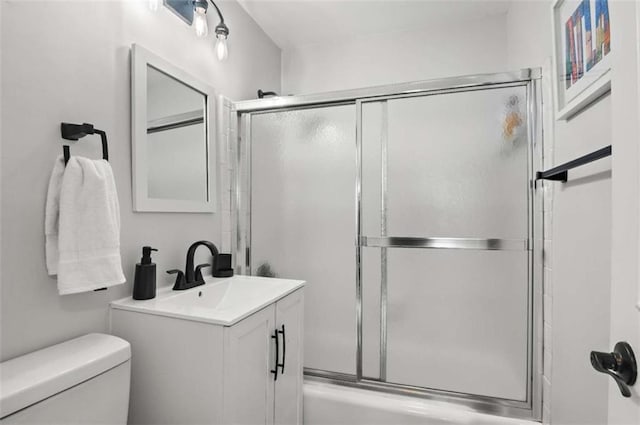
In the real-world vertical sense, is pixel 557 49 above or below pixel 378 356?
above

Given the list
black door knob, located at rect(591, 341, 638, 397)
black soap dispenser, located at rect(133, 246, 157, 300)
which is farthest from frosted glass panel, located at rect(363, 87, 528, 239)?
black door knob, located at rect(591, 341, 638, 397)

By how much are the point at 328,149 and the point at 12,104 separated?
1.32 metres

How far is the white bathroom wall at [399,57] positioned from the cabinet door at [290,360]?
5.69 ft

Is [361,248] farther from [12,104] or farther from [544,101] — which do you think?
[12,104]

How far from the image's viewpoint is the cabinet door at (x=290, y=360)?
4.33ft

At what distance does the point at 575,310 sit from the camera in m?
1.10

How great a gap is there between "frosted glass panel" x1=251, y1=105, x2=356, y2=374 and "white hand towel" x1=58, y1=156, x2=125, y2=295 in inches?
38.6

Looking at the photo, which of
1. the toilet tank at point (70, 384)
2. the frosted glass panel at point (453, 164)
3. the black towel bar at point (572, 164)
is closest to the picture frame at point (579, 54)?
the black towel bar at point (572, 164)

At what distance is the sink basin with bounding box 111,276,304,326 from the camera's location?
1.04 meters

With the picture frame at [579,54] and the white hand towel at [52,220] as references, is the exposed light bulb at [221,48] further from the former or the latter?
the picture frame at [579,54]

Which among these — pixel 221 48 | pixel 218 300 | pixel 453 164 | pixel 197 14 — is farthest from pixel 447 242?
pixel 197 14

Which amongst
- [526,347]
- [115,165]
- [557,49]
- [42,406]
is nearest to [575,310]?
[526,347]

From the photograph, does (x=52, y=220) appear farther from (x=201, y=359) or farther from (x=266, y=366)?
(x=266, y=366)

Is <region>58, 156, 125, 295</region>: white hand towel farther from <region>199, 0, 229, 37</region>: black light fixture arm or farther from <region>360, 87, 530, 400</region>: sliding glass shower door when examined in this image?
<region>360, 87, 530, 400</region>: sliding glass shower door
